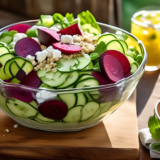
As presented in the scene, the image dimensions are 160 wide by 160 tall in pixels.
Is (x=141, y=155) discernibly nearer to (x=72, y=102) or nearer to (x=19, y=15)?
(x=72, y=102)

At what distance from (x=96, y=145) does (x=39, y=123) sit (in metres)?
0.19

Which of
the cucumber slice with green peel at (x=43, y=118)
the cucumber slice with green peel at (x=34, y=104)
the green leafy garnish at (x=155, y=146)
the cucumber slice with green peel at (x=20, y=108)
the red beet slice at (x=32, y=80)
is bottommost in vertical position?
the green leafy garnish at (x=155, y=146)

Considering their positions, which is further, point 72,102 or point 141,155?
point 141,155

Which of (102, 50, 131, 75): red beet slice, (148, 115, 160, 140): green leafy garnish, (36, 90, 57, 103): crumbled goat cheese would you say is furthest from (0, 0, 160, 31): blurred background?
(36, 90, 57, 103): crumbled goat cheese

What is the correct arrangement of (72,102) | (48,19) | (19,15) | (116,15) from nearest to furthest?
(72,102) → (48,19) → (116,15) → (19,15)

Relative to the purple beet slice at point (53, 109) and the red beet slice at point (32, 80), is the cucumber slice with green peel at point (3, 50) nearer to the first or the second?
the red beet slice at point (32, 80)

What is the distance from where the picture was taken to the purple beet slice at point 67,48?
0.83 metres

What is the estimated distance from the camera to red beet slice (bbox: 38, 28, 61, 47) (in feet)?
2.88

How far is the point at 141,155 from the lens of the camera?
0.86m

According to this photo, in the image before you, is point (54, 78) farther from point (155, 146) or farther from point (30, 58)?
point (155, 146)

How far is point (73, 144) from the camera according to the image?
838mm

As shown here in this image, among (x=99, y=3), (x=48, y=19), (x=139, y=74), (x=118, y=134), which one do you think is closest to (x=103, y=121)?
(x=118, y=134)

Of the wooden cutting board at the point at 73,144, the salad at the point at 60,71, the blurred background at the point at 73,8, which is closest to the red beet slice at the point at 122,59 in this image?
the salad at the point at 60,71

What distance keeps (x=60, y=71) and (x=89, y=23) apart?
402 millimetres
